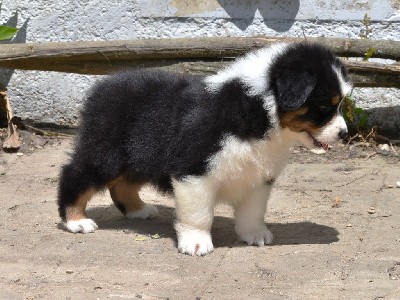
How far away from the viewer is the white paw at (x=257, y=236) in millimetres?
6246

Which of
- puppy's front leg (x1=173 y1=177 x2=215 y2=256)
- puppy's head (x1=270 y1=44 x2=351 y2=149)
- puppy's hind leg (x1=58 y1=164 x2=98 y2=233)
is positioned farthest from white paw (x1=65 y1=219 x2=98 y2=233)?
puppy's head (x1=270 y1=44 x2=351 y2=149)

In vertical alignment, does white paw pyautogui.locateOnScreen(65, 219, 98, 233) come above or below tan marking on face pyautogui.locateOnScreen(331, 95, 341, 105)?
below

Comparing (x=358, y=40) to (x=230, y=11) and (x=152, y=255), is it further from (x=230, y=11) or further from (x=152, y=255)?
(x=152, y=255)

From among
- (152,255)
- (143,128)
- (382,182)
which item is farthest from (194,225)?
(382,182)

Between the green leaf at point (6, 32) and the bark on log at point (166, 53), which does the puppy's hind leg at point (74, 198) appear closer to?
the bark on log at point (166, 53)

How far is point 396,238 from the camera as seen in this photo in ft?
20.7

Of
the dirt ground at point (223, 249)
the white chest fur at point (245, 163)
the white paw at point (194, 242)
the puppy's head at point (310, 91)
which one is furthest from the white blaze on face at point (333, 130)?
the white paw at point (194, 242)

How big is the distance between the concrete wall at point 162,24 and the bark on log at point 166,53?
52 centimetres

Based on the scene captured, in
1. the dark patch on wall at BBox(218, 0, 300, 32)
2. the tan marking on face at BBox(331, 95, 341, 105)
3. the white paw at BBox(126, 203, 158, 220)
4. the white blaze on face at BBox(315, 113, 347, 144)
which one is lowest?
the white paw at BBox(126, 203, 158, 220)

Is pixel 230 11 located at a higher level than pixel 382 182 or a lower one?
higher

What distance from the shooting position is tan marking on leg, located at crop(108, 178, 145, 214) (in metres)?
6.75

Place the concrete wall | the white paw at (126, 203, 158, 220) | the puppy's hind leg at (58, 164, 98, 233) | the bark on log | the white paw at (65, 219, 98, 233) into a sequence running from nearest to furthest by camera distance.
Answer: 1. the puppy's hind leg at (58, 164, 98, 233)
2. the white paw at (65, 219, 98, 233)
3. the white paw at (126, 203, 158, 220)
4. the bark on log
5. the concrete wall

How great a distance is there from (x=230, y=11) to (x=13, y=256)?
4.14m

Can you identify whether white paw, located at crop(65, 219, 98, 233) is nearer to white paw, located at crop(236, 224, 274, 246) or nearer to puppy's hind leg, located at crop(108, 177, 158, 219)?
puppy's hind leg, located at crop(108, 177, 158, 219)
